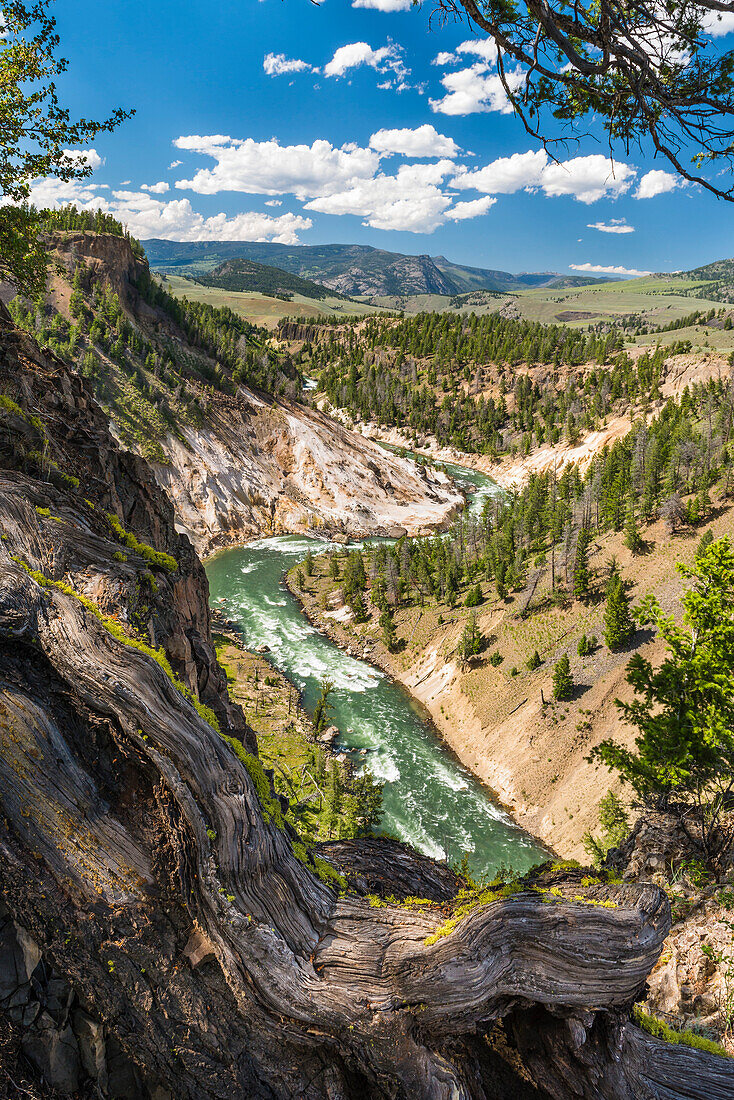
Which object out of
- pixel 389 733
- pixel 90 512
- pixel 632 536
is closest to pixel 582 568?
pixel 632 536

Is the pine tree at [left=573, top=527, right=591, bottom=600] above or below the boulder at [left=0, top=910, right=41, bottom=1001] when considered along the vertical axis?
below

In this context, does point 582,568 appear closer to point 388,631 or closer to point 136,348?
point 388,631

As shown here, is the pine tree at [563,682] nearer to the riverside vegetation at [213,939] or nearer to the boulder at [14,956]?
the riverside vegetation at [213,939]

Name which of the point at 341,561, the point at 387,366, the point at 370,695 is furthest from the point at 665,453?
the point at 387,366

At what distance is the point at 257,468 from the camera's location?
74.9 m

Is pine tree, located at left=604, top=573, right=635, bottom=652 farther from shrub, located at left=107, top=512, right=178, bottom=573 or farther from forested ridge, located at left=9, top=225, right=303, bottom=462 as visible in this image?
forested ridge, located at left=9, top=225, right=303, bottom=462

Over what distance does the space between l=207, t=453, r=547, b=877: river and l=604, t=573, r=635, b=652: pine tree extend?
13525 mm

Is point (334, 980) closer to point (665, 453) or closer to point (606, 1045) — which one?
point (606, 1045)

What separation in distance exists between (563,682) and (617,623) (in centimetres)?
591

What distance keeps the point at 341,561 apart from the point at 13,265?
174 ft

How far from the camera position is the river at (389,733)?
1129 inches

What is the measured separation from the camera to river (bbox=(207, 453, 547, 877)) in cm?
Answer: 2867

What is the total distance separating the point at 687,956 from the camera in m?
9.89

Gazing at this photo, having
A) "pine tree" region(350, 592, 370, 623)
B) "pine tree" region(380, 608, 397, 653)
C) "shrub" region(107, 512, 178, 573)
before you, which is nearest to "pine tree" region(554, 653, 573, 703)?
"pine tree" region(380, 608, 397, 653)
